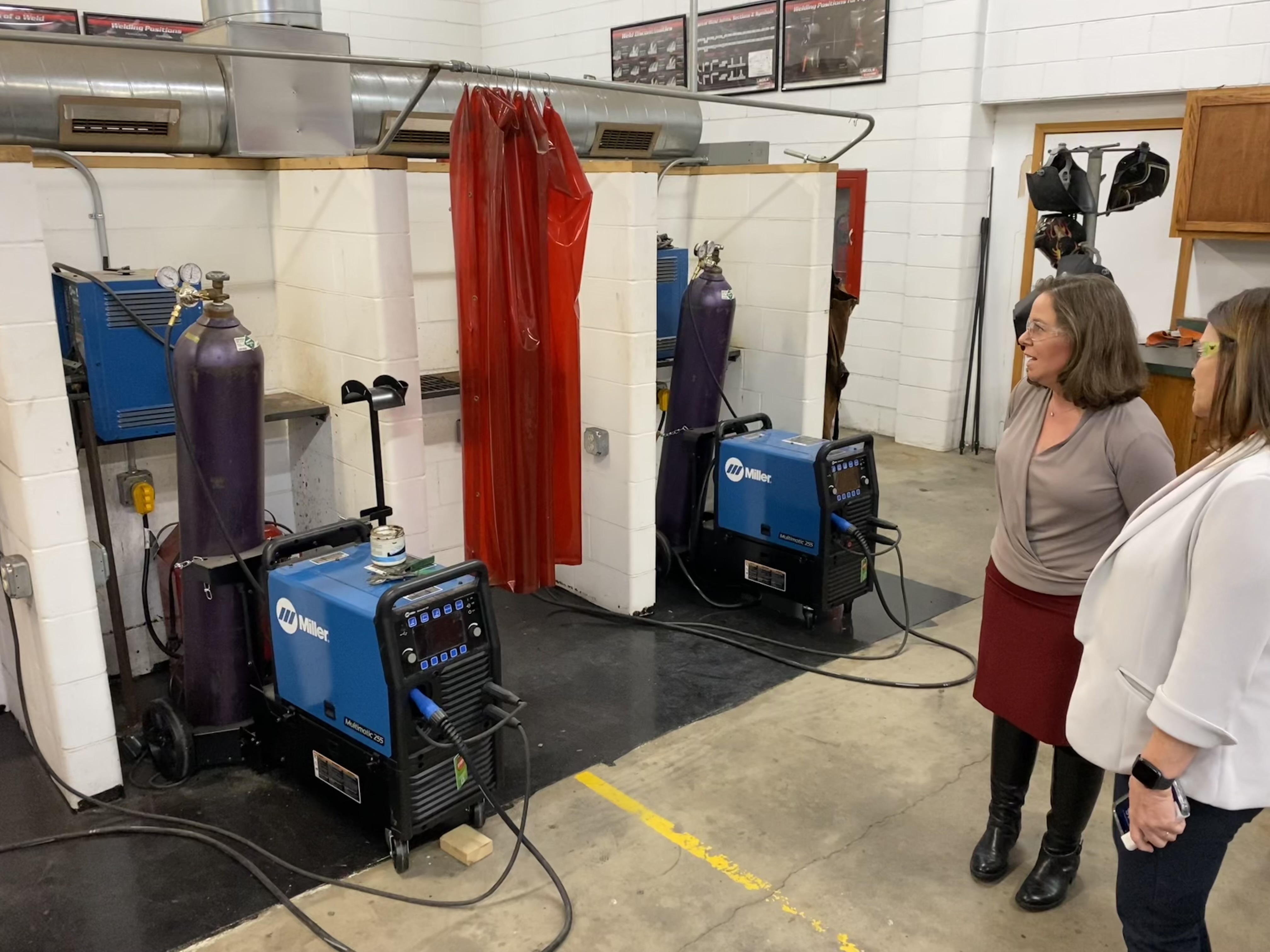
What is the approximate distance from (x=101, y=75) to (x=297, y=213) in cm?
97

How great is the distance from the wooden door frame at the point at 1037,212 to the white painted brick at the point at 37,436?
398 centimetres

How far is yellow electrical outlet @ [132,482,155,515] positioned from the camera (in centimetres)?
294

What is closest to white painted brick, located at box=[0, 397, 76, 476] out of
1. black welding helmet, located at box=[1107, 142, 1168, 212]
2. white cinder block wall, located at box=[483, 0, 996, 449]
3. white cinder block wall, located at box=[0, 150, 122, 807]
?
white cinder block wall, located at box=[0, 150, 122, 807]

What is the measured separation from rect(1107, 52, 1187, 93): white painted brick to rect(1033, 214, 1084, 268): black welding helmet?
3.76ft

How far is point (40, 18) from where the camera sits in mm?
5902

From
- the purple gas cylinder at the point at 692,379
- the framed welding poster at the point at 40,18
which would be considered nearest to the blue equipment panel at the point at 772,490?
the purple gas cylinder at the point at 692,379

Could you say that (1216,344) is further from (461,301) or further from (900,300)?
(900,300)

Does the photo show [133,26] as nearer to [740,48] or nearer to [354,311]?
[740,48]

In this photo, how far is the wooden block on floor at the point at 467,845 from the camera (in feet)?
7.51

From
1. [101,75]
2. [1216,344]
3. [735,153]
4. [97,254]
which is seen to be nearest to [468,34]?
[735,153]

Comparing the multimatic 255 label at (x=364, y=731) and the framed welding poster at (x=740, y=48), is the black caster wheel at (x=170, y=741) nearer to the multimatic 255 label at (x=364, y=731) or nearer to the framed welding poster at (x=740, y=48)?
the multimatic 255 label at (x=364, y=731)

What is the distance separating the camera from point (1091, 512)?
6.22 feet

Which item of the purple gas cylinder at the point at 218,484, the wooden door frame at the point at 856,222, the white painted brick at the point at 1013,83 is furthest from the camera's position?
the wooden door frame at the point at 856,222

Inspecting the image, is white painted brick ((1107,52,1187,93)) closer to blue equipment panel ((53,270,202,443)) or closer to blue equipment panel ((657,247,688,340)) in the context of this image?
blue equipment panel ((657,247,688,340))
